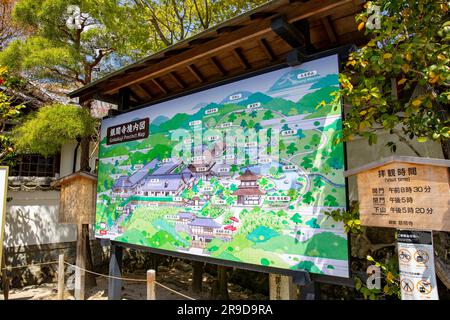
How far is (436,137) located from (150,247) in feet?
16.0

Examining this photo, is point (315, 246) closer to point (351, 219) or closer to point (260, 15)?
point (351, 219)

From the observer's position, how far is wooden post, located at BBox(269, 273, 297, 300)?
16.6 ft

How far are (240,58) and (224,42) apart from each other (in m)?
0.62

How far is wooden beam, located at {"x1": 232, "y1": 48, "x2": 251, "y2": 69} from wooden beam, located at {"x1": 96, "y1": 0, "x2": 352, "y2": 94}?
1.36ft

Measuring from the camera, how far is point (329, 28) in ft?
13.7

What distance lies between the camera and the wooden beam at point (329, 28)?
405cm

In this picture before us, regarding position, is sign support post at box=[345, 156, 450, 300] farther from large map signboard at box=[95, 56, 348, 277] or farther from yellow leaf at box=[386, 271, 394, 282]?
large map signboard at box=[95, 56, 348, 277]

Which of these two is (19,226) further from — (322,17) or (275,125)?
(322,17)

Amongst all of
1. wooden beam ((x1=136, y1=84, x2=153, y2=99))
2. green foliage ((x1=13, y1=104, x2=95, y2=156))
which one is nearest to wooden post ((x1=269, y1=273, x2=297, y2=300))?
wooden beam ((x1=136, y1=84, x2=153, y2=99))

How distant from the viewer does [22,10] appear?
24.6 feet

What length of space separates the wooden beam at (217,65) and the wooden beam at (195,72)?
0.39m

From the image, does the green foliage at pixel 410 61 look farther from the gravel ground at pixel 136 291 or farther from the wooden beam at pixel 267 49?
the gravel ground at pixel 136 291

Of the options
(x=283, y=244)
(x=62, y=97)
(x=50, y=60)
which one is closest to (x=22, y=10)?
(x=50, y=60)

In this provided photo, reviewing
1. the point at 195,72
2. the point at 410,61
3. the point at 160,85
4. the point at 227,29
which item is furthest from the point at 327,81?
the point at 160,85
